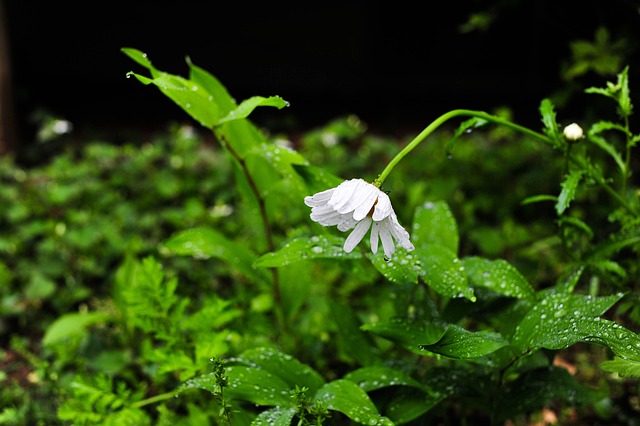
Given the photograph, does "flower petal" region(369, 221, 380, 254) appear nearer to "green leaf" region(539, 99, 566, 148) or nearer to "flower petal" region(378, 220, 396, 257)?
"flower petal" region(378, 220, 396, 257)

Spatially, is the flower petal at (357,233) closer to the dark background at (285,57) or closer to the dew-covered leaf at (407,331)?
the dew-covered leaf at (407,331)

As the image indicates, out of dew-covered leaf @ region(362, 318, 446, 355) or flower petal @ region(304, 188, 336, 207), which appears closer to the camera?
flower petal @ region(304, 188, 336, 207)

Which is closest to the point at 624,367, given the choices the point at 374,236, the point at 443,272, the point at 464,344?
the point at 464,344

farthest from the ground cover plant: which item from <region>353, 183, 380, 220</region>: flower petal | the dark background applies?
the dark background

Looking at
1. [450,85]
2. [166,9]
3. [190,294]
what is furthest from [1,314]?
[450,85]

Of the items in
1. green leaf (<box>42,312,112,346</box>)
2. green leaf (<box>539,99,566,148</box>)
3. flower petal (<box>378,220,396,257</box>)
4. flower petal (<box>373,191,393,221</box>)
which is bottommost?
green leaf (<box>42,312,112,346</box>)

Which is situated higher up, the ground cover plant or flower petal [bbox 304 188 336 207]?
flower petal [bbox 304 188 336 207]

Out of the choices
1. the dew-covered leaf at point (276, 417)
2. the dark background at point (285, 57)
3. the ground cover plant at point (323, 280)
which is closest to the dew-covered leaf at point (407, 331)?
the ground cover plant at point (323, 280)
